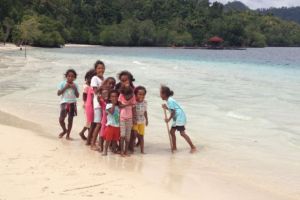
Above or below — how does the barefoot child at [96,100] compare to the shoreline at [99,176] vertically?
above

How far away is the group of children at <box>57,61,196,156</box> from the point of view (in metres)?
8.11

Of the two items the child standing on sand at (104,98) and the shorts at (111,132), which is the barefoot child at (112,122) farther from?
the child standing on sand at (104,98)

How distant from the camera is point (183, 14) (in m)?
153

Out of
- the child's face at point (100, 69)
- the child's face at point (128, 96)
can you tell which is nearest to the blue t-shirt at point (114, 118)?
the child's face at point (128, 96)

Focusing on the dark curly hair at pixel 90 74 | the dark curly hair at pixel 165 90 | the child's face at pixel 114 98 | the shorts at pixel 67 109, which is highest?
the dark curly hair at pixel 90 74

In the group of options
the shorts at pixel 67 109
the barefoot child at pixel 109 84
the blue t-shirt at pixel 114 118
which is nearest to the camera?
the blue t-shirt at pixel 114 118

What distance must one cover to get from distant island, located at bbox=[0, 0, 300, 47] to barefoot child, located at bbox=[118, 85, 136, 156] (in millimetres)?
91458

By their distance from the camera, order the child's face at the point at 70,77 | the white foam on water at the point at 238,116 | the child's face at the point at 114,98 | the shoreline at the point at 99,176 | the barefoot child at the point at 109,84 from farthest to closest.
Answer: the white foam on water at the point at 238,116 → the child's face at the point at 70,77 → the barefoot child at the point at 109,84 → the child's face at the point at 114,98 → the shoreline at the point at 99,176

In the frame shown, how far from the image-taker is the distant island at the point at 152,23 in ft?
396

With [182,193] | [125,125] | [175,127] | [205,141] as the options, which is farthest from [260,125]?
[182,193]

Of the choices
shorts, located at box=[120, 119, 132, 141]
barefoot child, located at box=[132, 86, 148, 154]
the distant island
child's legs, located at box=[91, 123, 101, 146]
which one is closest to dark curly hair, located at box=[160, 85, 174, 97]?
barefoot child, located at box=[132, 86, 148, 154]

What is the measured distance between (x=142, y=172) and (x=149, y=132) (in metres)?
3.68

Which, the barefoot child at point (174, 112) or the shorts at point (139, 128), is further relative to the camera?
the barefoot child at point (174, 112)

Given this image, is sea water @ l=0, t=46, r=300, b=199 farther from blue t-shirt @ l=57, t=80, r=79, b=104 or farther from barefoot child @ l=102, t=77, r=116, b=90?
barefoot child @ l=102, t=77, r=116, b=90
